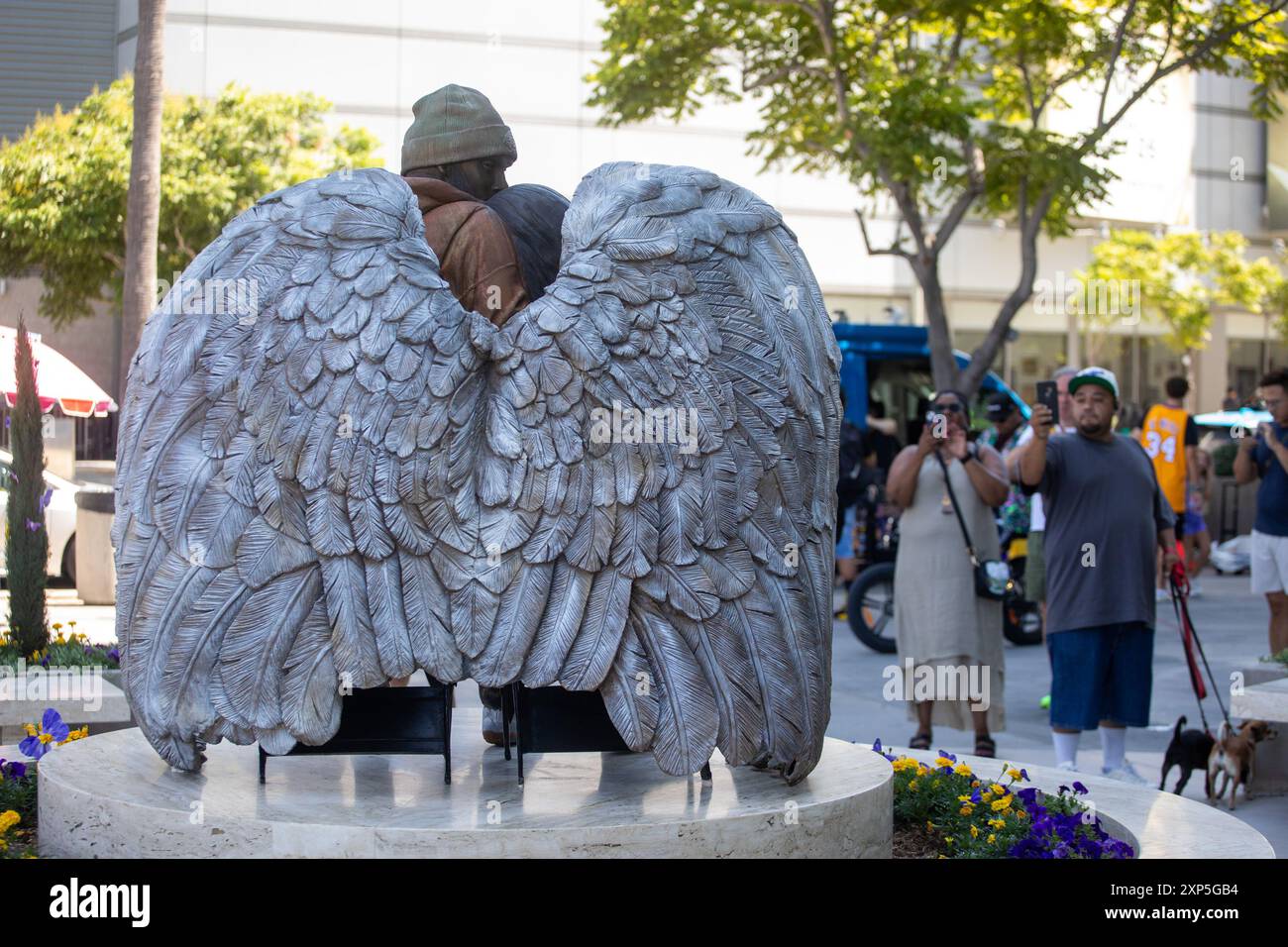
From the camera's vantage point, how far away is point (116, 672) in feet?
26.0

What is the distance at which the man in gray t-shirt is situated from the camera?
721cm

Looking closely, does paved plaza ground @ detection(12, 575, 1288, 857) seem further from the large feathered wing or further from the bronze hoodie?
the bronze hoodie

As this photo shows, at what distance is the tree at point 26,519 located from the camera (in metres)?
8.15

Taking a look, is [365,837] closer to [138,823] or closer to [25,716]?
[138,823]

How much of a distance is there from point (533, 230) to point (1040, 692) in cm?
708

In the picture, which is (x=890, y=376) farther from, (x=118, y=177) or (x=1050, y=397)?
(x=1050, y=397)

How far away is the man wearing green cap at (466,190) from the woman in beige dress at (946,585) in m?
3.36

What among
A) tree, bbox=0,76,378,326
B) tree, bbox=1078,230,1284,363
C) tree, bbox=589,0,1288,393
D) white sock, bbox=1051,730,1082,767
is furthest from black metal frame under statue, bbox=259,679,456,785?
tree, bbox=1078,230,1284,363

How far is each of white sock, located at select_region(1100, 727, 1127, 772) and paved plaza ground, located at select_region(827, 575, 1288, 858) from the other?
2.36 ft

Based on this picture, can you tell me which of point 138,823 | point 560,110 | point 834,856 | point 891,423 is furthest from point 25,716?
point 560,110

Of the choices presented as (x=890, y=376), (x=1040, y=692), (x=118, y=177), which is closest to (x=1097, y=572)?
(x=1040, y=692)

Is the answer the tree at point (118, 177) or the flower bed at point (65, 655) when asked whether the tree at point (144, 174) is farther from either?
the tree at point (118, 177)

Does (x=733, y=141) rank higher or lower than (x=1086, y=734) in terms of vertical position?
higher

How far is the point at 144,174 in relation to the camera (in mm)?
11445
